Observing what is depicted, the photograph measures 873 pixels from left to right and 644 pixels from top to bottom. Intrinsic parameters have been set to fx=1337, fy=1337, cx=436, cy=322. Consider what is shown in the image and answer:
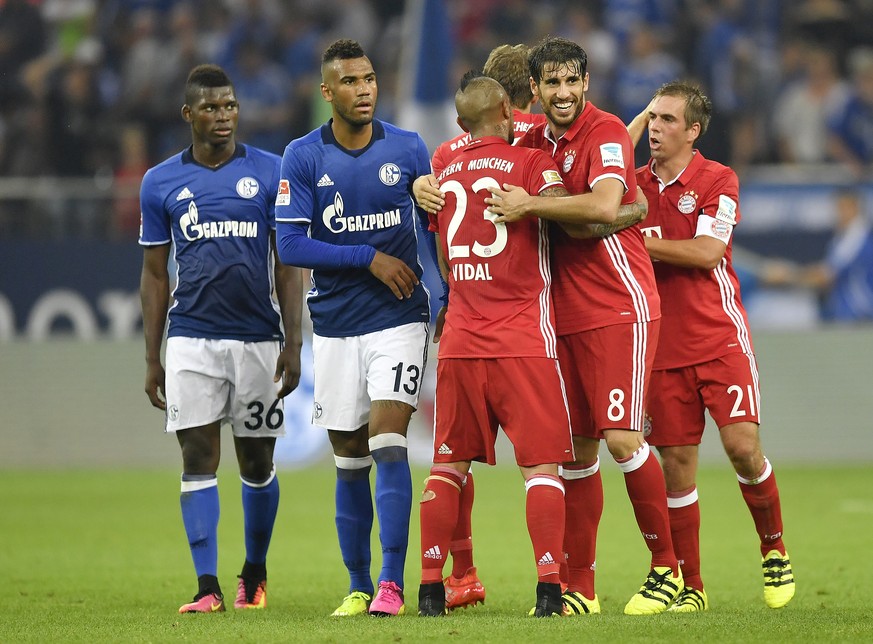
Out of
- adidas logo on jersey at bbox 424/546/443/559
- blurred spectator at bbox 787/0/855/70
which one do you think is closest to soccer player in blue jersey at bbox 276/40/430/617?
adidas logo on jersey at bbox 424/546/443/559

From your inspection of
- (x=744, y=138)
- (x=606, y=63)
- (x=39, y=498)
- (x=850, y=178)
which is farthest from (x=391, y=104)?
(x=39, y=498)

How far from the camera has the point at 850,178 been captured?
15.0 metres

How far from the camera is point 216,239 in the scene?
7195mm

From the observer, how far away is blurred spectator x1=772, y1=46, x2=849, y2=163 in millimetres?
17094

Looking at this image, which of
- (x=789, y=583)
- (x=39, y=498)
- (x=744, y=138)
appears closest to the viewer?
(x=789, y=583)

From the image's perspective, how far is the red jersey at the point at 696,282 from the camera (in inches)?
266

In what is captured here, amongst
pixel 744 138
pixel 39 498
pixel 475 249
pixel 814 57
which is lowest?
pixel 39 498

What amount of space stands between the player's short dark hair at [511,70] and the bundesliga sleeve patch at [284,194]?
1181 millimetres

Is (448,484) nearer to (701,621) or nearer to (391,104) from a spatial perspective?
(701,621)

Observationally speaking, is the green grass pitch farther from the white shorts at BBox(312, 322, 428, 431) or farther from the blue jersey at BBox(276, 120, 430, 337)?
the blue jersey at BBox(276, 120, 430, 337)

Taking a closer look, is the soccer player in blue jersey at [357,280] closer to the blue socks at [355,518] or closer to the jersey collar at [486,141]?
the blue socks at [355,518]

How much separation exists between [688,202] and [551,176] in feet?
3.53

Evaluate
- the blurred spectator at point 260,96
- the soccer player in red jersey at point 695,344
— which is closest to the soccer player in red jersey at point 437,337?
the soccer player in red jersey at point 695,344

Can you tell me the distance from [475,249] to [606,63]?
12.6 m
